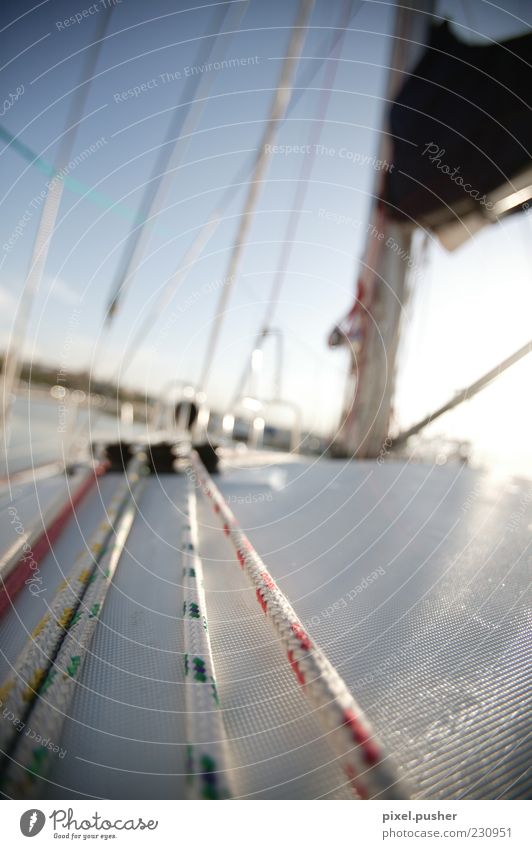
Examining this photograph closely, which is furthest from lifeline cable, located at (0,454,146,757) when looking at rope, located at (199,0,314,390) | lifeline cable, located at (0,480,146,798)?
rope, located at (199,0,314,390)

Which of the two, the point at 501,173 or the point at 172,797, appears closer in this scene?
the point at 172,797

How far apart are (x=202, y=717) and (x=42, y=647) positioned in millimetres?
217

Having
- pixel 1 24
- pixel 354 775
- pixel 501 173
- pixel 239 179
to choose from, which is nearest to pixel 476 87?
pixel 501 173

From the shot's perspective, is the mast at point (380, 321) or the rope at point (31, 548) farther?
the mast at point (380, 321)

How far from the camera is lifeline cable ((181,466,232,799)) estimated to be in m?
0.31

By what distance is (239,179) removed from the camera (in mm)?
1904

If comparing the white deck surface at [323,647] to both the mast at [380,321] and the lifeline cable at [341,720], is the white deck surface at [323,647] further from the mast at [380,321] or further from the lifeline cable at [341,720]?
the mast at [380,321]

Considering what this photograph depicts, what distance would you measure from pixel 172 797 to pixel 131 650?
0.18 m

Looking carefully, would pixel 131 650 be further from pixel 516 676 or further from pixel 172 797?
pixel 516 676

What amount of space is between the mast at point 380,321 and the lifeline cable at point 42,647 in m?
1.96

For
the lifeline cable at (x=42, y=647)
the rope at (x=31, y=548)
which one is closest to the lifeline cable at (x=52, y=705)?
the lifeline cable at (x=42, y=647)

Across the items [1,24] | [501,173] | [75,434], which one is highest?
[501,173]

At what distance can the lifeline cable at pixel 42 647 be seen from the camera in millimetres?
355

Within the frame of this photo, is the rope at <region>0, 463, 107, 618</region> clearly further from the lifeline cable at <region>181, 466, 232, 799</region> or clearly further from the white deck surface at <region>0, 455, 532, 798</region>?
the lifeline cable at <region>181, 466, 232, 799</region>
